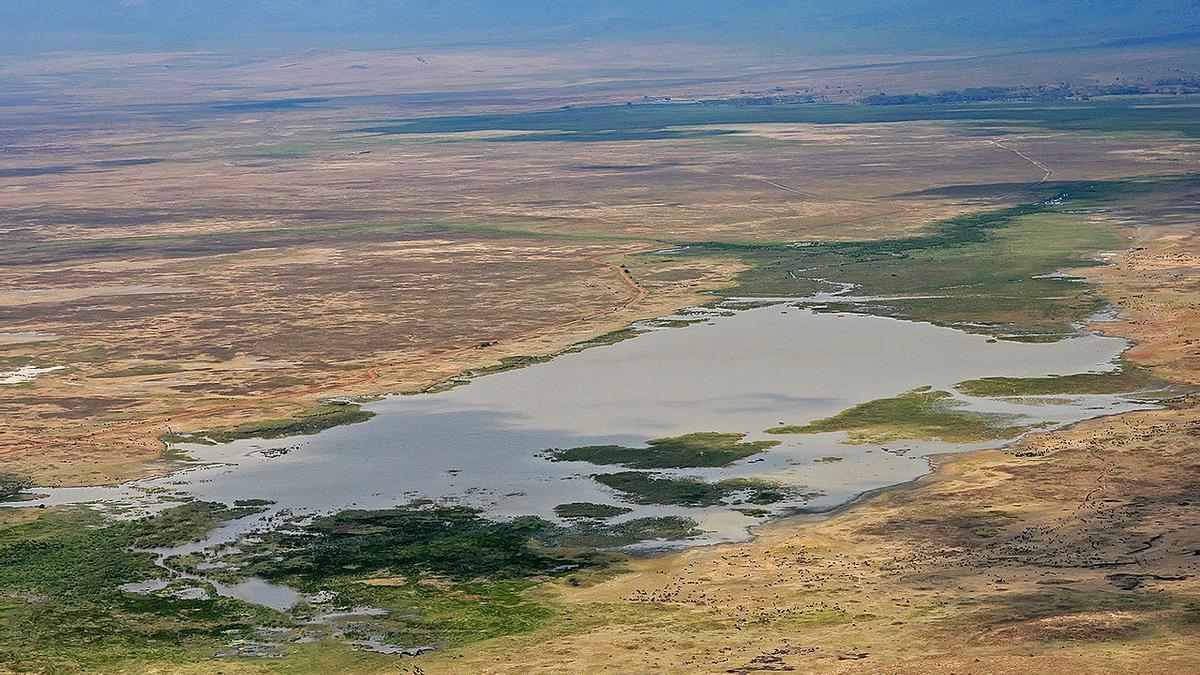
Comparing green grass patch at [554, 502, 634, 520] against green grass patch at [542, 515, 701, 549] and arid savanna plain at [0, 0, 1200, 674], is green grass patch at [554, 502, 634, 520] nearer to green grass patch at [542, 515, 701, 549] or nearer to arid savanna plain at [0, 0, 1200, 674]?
arid savanna plain at [0, 0, 1200, 674]

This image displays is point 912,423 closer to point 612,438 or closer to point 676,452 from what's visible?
point 676,452

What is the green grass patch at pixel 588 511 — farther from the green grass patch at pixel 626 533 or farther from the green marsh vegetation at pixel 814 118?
the green marsh vegetation at pixel 814 118

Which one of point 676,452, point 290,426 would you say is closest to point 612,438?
point 676,452

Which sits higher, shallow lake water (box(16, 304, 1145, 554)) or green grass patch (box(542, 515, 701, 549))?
shallow lake water (box(16, 304, 1145, 554))

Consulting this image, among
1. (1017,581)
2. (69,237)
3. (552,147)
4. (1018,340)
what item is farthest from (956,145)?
(1017,581)

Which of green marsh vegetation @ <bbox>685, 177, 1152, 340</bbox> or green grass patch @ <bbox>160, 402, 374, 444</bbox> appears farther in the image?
green marsh vegetation @ <bbox>685, 177, 1152, 340</bbox>

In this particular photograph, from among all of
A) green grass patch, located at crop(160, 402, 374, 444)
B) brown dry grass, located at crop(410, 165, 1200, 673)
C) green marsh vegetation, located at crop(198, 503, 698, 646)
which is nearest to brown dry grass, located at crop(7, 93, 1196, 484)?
green grass patch, located at crop(160, 402, 374, 444)

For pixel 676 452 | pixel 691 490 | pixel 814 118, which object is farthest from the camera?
pixel 814 118
